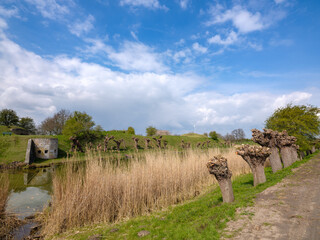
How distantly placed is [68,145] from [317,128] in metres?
34.9

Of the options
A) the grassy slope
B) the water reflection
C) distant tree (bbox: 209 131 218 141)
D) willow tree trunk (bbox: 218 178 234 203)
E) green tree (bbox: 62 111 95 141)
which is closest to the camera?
the grassy slope

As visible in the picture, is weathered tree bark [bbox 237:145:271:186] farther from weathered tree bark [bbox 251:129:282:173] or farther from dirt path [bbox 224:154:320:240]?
weathered tree bark [bbox 251:129:282:173]

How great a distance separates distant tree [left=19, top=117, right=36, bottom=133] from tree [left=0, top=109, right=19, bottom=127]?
12.3ft

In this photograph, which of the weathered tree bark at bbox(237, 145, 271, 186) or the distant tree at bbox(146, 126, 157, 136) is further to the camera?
the distant tree at bbox(146, 126, 157, 136)

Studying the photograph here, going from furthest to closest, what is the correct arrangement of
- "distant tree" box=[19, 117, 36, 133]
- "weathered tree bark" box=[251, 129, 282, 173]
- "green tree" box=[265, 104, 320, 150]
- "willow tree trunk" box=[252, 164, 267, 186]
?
"distant tree" box=[19, 117, 36, 133] → "green tree" box=[265, 104, 320, 150] → "weathered tree bark" box=[251, 129, 282, 173] → "willow tree trunk" box=[252, 164, 267, 186]

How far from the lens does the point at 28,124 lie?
5281 cm

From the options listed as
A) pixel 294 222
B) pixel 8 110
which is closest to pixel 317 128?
pixel 294 222

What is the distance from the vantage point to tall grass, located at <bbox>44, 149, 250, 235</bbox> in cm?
575

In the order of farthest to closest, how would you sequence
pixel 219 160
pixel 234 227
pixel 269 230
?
pixel 219 160
pixel 234 227
pixel 269 230

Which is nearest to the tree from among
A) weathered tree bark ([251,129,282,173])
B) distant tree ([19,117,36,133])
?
distant tree ([19,117,36,133])

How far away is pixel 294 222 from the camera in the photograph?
11.8ft

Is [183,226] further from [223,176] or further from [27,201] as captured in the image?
[27,201]

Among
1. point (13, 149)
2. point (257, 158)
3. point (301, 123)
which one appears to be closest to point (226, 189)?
point (257, 158)

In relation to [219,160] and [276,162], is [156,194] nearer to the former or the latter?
[219,160]
